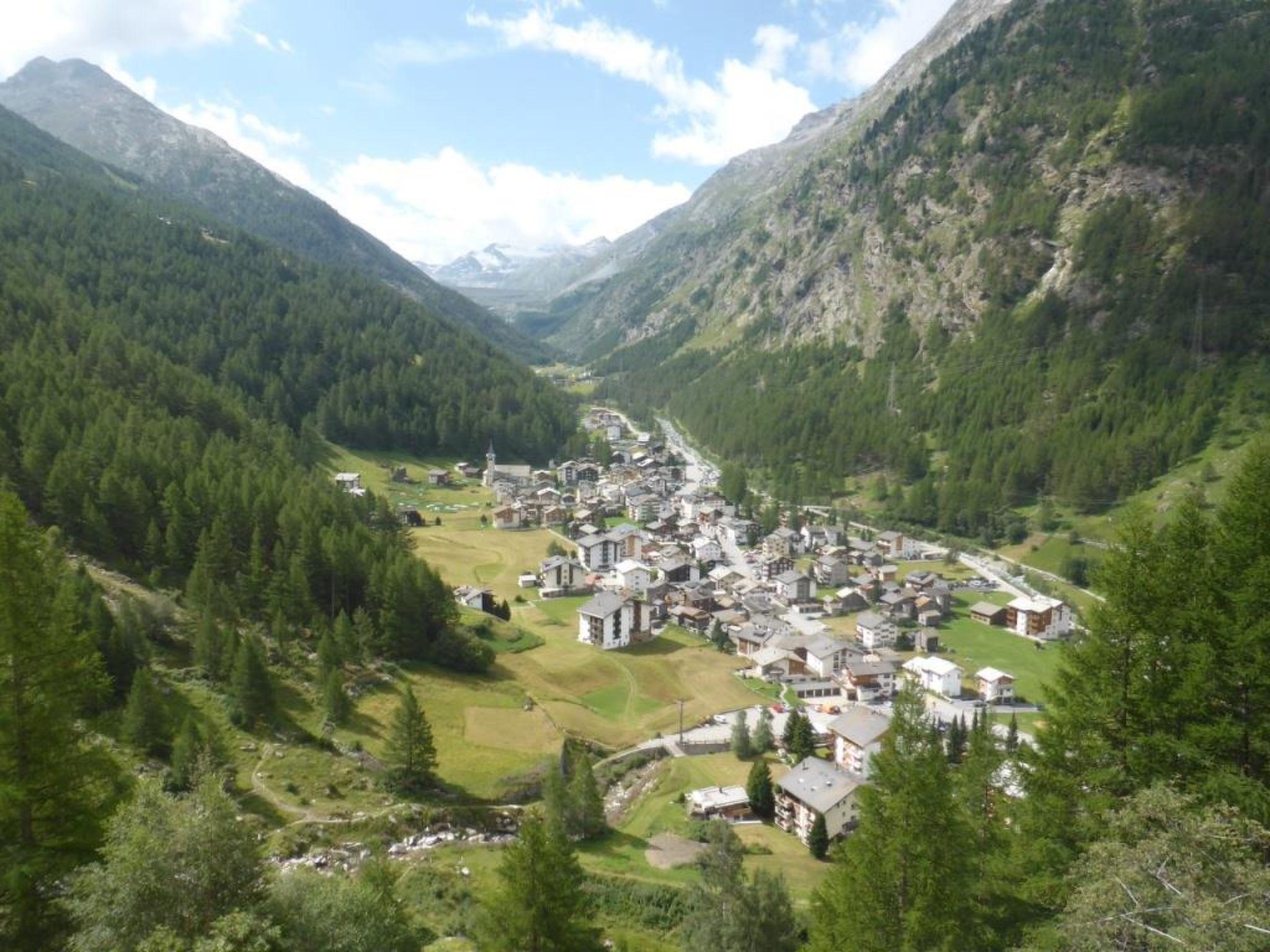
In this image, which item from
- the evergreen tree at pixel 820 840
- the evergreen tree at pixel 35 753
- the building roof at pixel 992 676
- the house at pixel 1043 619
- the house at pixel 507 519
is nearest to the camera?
the evergreen tree at pixel 35 753

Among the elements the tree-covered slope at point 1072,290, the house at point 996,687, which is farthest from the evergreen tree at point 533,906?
the tree-covered slope at point 1072,290

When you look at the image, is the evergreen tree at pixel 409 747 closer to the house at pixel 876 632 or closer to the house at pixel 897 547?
the house at pixel 876 632

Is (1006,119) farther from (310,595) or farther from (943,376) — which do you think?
(310,595)

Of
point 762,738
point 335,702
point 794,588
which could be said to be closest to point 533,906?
point 335,702

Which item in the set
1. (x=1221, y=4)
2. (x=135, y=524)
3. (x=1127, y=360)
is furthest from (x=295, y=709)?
(x=1221, y=4)

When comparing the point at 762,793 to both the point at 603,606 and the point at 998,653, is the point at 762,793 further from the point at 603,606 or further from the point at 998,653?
the point at 998,653

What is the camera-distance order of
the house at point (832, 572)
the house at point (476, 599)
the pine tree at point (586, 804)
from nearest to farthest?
the pine tree at point (586, 804), the house at point (476, 599), the house at point (832, 572)

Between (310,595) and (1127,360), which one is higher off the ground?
(1127,360)
